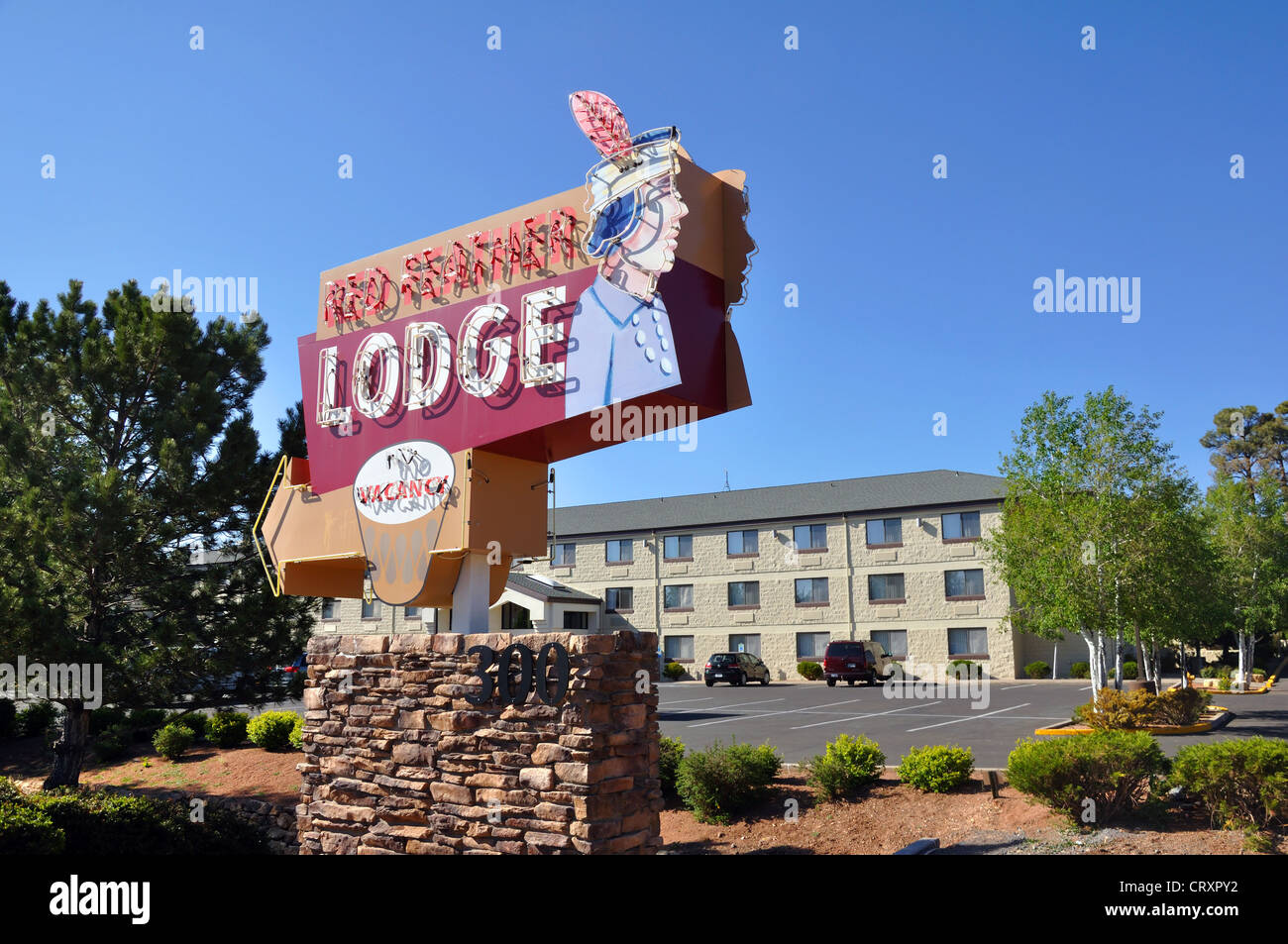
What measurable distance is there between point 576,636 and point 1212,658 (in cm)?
5366

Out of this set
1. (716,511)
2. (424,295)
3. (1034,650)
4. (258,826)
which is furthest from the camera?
(716,511)

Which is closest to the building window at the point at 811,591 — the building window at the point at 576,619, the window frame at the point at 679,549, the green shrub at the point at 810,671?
the green shrub at the point at 810,671

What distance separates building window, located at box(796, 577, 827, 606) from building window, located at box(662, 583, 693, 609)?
571cm

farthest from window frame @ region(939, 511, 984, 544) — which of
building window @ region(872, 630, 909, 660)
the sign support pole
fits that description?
the sign support pole

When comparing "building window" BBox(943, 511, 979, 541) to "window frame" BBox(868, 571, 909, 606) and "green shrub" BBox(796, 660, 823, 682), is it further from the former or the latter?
"green shrub" BBox(796, 660, 823, 682)

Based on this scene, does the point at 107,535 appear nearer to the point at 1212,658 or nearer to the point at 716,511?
the point at 716,511

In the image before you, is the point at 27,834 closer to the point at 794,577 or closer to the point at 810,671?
the point at 810,671

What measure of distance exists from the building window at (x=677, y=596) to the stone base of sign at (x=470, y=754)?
3601cm

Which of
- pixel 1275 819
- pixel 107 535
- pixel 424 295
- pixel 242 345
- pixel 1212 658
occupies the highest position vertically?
pixel 242 345

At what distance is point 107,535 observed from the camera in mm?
13758

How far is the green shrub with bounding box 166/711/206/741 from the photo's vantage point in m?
18.6

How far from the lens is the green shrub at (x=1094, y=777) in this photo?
933 cm

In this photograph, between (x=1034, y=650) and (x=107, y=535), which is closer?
(x=107, y=535)
